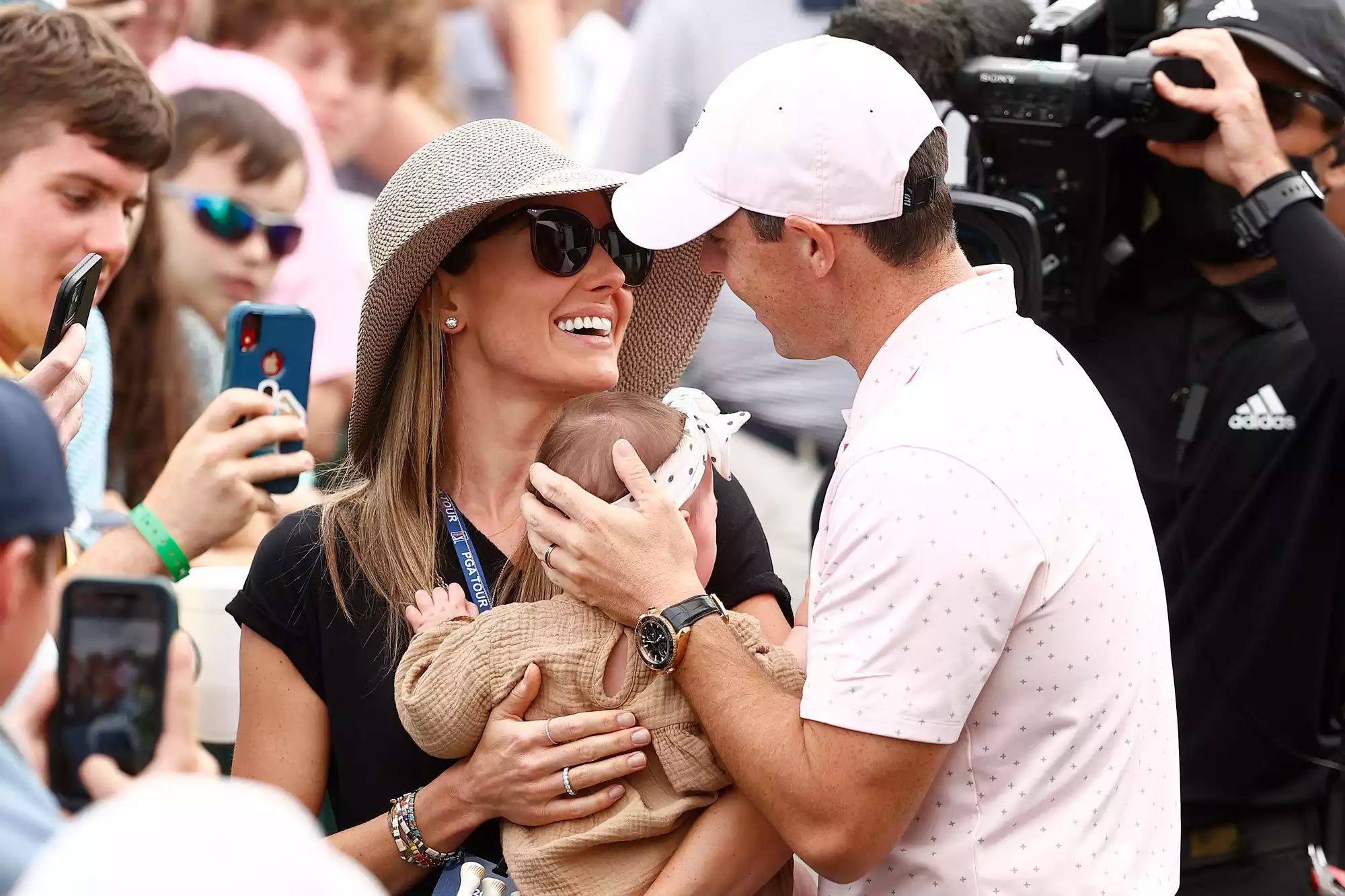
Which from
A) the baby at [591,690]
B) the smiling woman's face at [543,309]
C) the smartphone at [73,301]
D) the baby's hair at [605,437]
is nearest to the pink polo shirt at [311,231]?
the smartphone at [73,301]

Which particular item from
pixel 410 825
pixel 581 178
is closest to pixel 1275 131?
pixel 581 178

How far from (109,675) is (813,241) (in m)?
1.03

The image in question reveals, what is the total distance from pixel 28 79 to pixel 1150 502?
2.60 metres

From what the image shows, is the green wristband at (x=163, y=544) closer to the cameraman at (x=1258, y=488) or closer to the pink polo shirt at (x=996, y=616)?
the pink polo shirt at (x=996, y=616)

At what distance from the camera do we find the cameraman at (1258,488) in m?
3.02

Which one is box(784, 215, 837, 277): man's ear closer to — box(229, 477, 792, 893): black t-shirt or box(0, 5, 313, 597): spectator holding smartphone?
box(229, 477, 792, 893): black t-shirt

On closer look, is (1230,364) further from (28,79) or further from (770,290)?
(28,79)

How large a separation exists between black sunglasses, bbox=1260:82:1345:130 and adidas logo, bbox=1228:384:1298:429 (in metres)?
0.59

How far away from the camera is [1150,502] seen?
317 centimetres

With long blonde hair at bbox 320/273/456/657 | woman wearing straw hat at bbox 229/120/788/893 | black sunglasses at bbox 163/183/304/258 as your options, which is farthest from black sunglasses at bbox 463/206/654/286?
black sunglasses at bbox 163/183/304/258

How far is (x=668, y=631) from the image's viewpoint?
192 centimetres

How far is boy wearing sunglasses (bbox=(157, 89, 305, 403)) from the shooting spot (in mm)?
3906

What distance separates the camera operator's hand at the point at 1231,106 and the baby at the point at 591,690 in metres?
1.54

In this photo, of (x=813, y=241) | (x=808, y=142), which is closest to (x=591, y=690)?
(x=813, y=241)
